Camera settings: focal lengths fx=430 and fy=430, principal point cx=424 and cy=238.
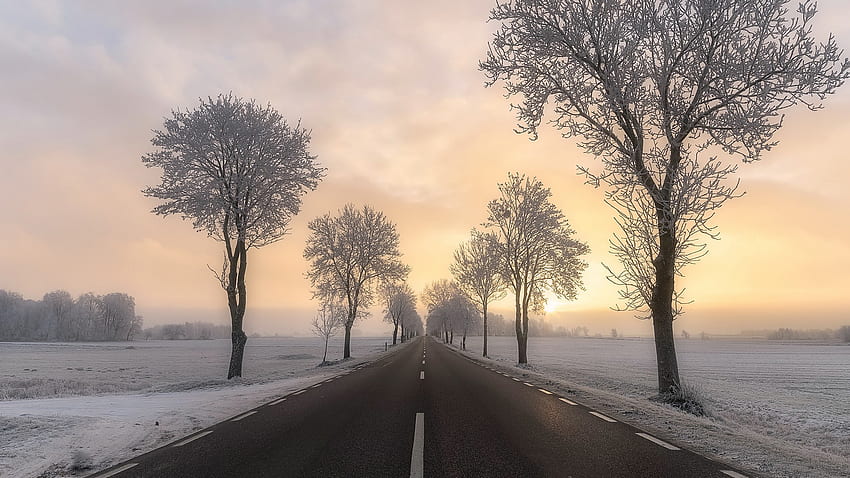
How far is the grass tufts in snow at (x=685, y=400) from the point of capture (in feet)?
35.3

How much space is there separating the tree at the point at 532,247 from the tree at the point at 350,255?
1361cm

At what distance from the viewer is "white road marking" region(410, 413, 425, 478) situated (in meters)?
5.20

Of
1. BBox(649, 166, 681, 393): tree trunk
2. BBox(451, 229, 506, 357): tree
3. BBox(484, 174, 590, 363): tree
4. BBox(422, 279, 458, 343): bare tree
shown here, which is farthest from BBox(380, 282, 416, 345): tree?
BBox(649, 166, 681, 393): tree trunk

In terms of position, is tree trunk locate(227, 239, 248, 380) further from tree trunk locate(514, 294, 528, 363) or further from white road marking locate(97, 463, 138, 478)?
tree trunk locate(514, 294, 528, 363)

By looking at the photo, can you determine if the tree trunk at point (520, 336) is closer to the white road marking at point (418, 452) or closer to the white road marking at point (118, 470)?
the white road marking at point (418, 452)

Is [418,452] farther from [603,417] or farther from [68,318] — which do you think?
[68,318]

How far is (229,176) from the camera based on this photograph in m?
20.8

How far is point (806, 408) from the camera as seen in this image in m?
13.9

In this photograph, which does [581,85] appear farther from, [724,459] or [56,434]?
[56,434]

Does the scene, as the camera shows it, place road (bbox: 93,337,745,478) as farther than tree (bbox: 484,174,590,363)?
No

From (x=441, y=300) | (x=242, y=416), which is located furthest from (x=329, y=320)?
(x=441, y=300)

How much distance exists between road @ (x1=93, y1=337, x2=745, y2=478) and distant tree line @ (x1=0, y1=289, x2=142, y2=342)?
155 meters

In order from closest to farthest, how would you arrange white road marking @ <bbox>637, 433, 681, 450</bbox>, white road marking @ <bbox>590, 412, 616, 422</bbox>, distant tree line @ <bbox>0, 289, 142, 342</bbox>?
white road marking @ <bbox>637, 433, 681, 450</bbox>
white road marking @ <bbox>590, 412, 616, 422</bbox>
distant tree line @ <bbox>0, 289, 142, 342</bbox>

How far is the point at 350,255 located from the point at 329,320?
258 inches
